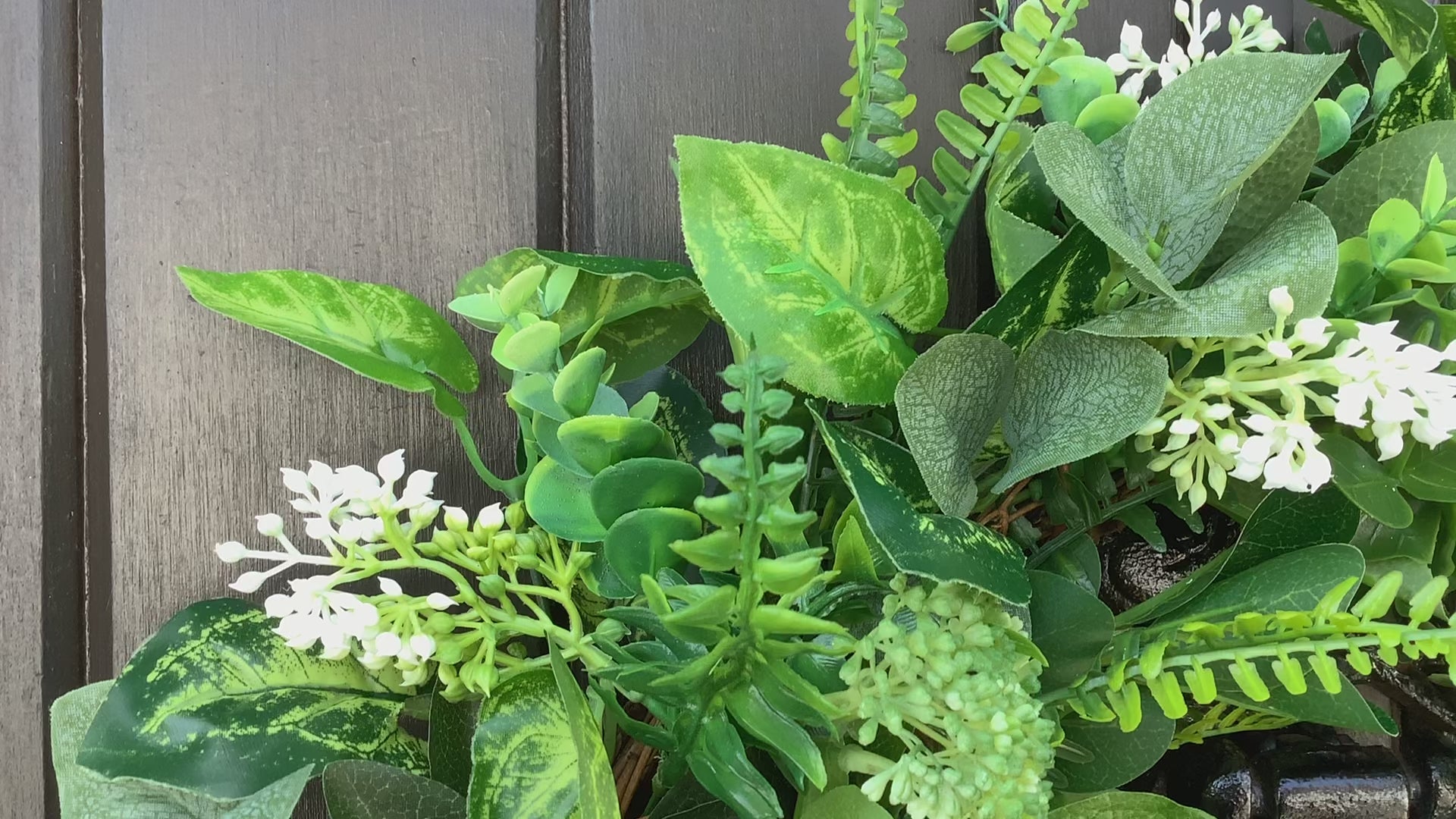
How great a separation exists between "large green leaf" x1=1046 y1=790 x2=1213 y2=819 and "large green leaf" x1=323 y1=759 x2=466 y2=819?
20 cm

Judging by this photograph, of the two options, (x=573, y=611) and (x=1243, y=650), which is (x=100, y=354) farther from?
(x=1243, y=650)

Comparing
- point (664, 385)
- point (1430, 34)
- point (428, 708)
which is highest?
point (1430, 34)

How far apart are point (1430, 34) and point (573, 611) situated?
0.35 meters

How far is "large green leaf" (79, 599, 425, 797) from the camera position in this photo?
0.91 feet

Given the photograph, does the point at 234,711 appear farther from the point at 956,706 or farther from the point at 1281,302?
the point at 1281,302

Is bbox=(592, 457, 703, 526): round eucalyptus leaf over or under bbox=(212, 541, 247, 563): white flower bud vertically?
over

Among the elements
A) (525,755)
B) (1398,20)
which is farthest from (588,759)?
(1398,20)

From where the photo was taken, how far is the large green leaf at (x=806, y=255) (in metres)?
0.25

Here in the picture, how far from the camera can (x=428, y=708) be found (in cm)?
33

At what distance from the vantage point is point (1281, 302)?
219 millimetres

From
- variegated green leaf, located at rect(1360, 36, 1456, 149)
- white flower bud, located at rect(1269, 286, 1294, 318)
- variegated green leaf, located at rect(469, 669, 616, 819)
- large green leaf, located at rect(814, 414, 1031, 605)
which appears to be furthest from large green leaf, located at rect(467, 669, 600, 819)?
variegated green leaf, located at rect(1360, 36, 1456, 149)

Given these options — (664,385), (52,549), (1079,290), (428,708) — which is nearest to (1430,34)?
(1079,290)

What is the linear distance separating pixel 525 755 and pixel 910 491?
141 millimetres

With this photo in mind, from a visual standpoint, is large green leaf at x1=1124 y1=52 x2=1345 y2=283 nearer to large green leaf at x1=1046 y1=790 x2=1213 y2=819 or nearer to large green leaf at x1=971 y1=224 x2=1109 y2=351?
large green leaf at x1=971 y1=224 x2=1109 y2=351
